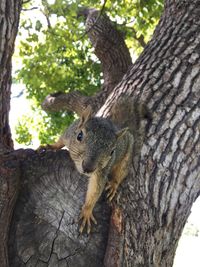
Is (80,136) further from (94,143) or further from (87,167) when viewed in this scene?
(87,167)

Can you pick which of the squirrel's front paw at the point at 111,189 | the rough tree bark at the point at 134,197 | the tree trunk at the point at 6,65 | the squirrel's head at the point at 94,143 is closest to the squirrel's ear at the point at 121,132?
the squirrel's head at the point at 94,143

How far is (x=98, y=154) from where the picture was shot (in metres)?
2.39

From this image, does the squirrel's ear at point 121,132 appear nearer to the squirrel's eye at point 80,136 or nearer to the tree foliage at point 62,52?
the squirrel's eye at point 80,136

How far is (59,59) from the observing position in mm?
6531

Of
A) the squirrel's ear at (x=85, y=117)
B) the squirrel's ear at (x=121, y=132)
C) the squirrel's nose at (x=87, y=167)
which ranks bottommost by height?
the squirrel's nose at (x=87, y=167)

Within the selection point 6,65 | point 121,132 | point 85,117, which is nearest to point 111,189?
point 121,132

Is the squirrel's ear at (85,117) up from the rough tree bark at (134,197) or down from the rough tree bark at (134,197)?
up

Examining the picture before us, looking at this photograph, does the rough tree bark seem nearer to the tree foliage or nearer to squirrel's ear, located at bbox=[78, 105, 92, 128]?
squirrel's ear, located at bbox=[78, 105, 92, 128]

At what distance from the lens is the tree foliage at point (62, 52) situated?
17.2 feet

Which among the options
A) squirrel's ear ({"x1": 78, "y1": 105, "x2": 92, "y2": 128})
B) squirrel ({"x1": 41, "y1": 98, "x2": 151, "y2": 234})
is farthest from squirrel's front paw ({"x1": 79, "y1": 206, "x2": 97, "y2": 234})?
squirrel's ear ({"x1": 78, "y1": 105, "x2": 92, "y2": 128})

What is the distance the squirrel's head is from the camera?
2.36 metres

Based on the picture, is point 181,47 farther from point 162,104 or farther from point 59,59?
point 59,59

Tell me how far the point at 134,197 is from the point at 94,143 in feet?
1.15

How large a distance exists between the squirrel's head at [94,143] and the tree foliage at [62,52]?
2.23 m
